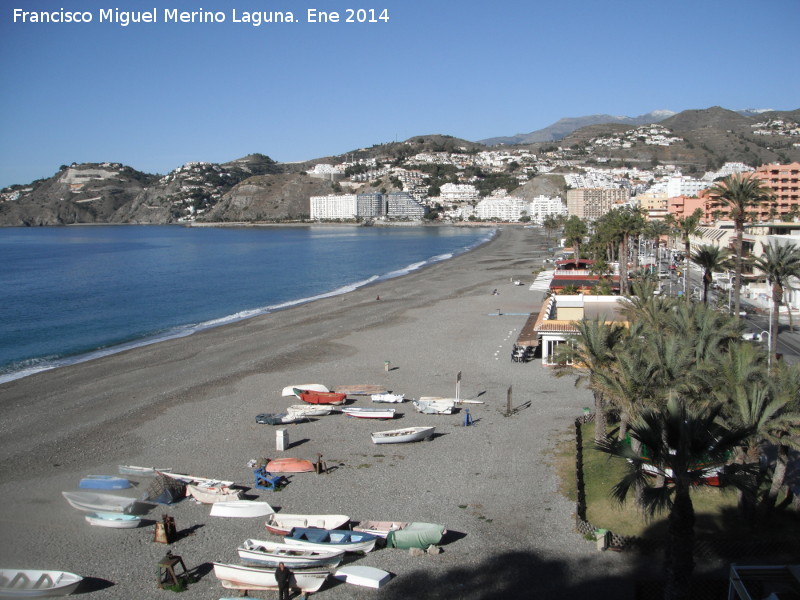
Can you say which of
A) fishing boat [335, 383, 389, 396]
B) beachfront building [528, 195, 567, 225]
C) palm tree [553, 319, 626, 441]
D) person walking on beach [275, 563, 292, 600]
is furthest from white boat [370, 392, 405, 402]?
beachfront building [528, 195, 567, 225]

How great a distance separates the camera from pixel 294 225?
19600cm

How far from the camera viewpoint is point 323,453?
15.9m

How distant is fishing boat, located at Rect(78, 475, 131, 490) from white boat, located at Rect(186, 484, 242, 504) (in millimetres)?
1672

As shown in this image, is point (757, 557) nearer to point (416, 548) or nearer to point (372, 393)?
point (416, 548)

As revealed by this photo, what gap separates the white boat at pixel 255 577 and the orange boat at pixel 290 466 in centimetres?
425

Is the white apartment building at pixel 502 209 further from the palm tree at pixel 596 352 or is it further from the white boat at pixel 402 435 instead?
the palm tree at pixel 596 352

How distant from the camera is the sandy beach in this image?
414 inches

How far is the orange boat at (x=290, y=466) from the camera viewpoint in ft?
47.4

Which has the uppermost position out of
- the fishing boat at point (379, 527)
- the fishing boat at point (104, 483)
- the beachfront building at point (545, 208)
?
the beachfront building at point (545, 208)

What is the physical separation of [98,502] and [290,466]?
12.8 ft

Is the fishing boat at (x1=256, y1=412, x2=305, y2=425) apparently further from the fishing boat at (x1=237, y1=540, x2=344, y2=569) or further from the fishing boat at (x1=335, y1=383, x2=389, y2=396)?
the fishing boat at (x1=237, y1=540, x2=344, y2=569)

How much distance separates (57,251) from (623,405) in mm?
110203

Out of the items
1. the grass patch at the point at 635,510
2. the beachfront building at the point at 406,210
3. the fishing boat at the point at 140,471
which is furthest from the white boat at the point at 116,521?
the beachfront building at the point at 406,210

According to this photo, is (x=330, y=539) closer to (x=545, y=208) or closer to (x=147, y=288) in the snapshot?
(x=147, y=288)
